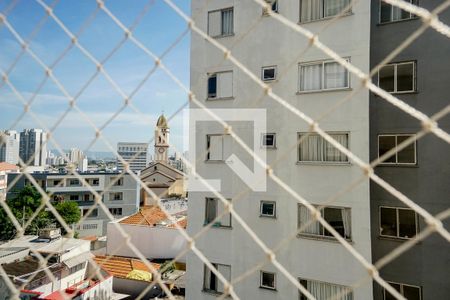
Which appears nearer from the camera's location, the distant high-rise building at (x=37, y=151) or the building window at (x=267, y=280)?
the distant high-rise building at (x=37, y=151)

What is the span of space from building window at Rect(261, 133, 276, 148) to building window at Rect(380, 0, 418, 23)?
1698mm

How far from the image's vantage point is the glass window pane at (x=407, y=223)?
→ 2.98 m

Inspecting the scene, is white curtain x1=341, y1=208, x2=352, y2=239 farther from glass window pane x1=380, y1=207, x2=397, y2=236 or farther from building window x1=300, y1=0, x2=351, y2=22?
building window x1=300, y1=0, x2=351, y2=22

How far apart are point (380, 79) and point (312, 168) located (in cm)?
119

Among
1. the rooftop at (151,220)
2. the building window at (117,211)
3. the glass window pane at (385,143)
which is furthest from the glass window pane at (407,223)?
the building window at (117,211)

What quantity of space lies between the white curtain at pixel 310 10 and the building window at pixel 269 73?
0.63 meters

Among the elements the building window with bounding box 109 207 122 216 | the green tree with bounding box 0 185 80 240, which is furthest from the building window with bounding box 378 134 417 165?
the building window with bounding box 109 207 122 216

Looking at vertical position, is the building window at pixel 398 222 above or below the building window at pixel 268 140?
A: below

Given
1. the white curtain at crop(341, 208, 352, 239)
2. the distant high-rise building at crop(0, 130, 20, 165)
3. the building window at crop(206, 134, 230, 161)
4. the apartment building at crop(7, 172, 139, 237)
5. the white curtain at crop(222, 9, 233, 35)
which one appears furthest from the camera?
the apartment building at crop(7, 172, 139, 237)

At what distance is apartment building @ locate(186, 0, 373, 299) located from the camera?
3033mm

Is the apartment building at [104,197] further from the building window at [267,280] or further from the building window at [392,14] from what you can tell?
the building window at [392,14]

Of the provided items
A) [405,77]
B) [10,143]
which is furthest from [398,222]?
[10,143]

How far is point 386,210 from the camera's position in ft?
10.3

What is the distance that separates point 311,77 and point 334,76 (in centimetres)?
23
